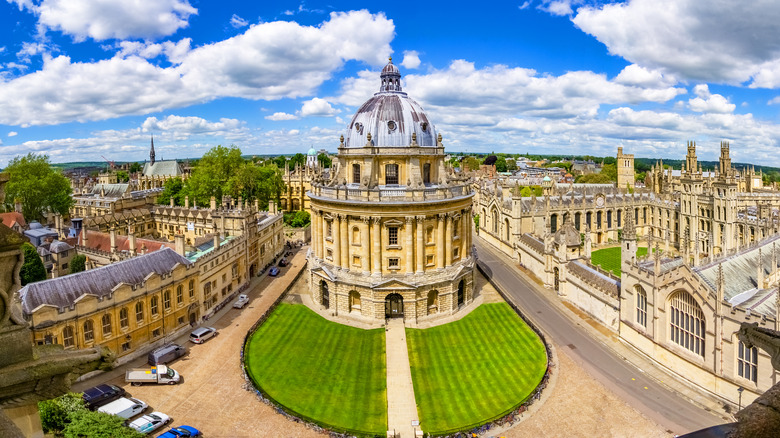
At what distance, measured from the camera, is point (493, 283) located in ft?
176

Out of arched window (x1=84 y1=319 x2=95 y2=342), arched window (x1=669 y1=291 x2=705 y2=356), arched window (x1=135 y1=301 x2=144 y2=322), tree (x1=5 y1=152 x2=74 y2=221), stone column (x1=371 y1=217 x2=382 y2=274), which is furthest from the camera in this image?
tree (x1=5 y1=152 x2=74 y2=221)

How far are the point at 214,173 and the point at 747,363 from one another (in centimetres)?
7625

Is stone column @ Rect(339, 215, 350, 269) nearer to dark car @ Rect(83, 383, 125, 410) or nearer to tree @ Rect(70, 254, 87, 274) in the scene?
Answer: dark car @ Rect(83, 383, 125, 410)

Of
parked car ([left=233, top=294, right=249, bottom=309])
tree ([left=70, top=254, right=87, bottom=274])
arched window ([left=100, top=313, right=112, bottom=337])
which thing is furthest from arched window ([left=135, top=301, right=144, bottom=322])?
tree ([left=70, top=254, right=87, bottom=274])

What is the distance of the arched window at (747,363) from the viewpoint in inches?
1048

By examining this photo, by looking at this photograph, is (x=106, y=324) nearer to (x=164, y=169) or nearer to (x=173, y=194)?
(x=173, y=194)

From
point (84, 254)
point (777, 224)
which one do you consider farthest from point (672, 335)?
point (84, 254)

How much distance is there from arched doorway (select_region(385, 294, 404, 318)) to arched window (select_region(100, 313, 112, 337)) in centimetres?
2237

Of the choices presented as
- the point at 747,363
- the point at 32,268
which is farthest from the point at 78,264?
the point at 747,363

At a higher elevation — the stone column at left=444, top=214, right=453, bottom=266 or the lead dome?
the lead dome

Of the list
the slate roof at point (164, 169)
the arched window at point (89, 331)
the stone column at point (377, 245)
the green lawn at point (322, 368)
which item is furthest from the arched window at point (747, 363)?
the slate roof at point (164, 169)

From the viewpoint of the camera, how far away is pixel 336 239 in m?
44.9

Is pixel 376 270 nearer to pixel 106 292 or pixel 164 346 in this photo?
pixel 164 346

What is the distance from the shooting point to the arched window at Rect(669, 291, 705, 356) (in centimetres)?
3030
